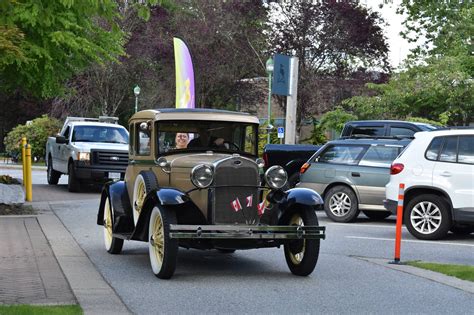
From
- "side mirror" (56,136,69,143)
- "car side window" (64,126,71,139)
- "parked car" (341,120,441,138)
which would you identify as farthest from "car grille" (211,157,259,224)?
"car side window" (64,126,71,139)

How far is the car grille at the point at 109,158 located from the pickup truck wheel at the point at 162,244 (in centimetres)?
1344

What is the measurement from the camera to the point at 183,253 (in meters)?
11.6

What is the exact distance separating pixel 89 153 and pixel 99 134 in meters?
1.93

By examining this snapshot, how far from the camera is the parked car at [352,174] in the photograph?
54.1 feet

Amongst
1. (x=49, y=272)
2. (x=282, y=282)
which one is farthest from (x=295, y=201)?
(x=49, y=272)

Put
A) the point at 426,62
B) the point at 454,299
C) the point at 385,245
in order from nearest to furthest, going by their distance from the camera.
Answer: the point at 454,299 → the point at 385,245 → the point at 426,62

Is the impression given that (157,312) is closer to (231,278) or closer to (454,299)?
(231,278)

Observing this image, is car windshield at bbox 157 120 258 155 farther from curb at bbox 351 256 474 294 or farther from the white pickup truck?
the white pickup truck

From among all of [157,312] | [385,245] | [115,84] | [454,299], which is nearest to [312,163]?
[385,245]

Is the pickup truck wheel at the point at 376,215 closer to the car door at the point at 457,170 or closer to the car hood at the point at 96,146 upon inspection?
the car door at the point at 457,170

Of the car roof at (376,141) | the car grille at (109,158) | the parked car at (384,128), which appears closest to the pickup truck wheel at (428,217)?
the car roof at (376,141)

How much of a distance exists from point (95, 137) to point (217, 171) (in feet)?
51.7

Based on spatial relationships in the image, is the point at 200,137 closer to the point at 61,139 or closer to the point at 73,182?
the point at 73,182

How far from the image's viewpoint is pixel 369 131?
2147cm
